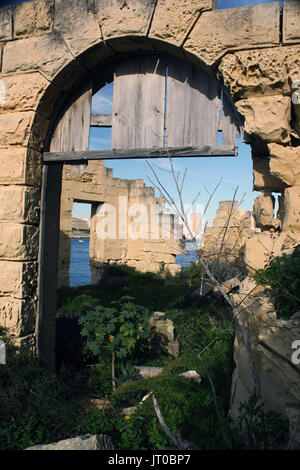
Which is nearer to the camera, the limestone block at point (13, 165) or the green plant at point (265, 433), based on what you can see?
the green plant at point (265, 433)

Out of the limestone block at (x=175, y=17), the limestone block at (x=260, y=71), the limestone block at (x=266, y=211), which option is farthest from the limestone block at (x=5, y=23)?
the limestone block at (x=266, y=211)

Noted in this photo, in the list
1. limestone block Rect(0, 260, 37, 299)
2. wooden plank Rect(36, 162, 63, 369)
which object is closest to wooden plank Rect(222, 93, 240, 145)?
wooden plank Rect(36, 162, 63, 369)

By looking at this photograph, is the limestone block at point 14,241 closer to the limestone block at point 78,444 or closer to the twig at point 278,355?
the limestone block at point 78,444

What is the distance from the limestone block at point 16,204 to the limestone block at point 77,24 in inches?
61.2

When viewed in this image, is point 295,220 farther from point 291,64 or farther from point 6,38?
point 6,38

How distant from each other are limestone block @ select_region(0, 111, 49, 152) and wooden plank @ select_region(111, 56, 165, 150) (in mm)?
857

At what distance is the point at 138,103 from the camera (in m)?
3.57

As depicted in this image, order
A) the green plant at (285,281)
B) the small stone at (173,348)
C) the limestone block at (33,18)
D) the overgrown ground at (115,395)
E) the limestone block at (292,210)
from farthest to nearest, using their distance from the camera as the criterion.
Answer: the small stone at (173,348)
the limestone block at (33,18)
the limestone block at (292,210)
the overgrown ground at (115,395)
the green plant at (285,281)

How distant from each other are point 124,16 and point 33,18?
1.15 metres

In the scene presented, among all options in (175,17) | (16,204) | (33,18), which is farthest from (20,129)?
(175,17)

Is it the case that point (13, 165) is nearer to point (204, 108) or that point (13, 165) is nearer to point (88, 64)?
point (88, 64)

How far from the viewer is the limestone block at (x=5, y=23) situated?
3.79 meters

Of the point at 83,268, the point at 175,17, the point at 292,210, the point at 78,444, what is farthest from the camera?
the point at 83,268
